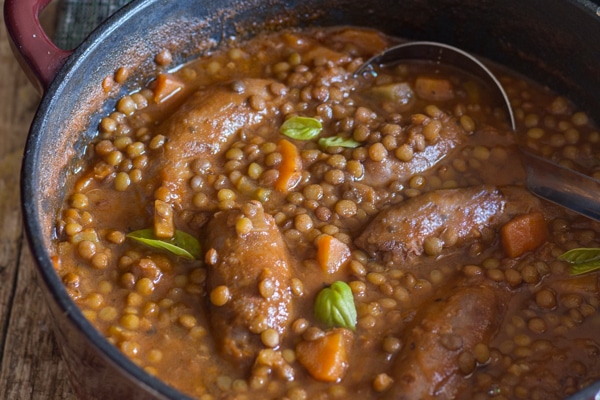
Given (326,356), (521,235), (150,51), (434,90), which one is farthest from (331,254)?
(150,51)

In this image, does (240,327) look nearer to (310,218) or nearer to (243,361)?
(243,361)

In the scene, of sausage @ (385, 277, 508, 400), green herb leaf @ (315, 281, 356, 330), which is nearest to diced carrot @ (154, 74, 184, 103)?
green herb leaf @ (315, 281, 356, 330)

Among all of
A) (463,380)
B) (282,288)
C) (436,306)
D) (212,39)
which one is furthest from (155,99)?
(463,380)

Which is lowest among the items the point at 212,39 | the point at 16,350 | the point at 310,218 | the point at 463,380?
the point at 16,350

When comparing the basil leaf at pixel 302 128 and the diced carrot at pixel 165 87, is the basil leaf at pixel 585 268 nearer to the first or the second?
the basil leaf at pixel 302 128

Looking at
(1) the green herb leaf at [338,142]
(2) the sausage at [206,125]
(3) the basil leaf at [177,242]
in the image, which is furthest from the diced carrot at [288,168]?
(3) the basil leaf at [177,242]

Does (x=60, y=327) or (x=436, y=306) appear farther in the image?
(x=436, y=306)
